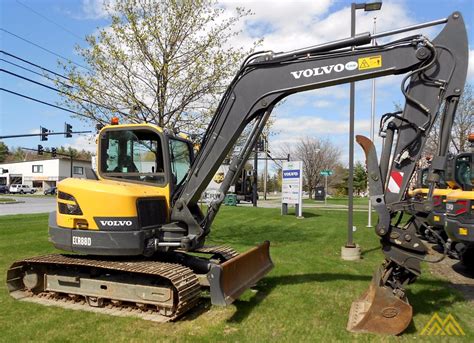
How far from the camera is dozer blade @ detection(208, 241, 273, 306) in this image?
5.93 m

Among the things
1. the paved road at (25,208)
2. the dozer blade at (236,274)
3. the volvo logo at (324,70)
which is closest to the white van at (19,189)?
the paved road at (25,208)

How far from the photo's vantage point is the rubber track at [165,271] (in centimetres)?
603

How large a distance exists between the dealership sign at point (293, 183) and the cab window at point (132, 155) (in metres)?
15.2

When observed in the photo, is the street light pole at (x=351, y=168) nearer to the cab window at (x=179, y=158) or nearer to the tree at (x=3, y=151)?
the cab window at (x=179, y=158)

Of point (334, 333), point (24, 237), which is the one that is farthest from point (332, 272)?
point (24, 237)

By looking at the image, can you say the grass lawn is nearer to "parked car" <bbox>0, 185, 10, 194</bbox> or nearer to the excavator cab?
the excavator cab

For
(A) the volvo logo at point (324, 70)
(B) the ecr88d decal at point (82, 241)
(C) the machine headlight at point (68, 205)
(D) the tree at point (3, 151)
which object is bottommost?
(B) the ecr88d decal at point (82, 241)

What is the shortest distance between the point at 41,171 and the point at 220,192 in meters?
79.1

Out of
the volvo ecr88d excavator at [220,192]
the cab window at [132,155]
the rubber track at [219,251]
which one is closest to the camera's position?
the volvo ecr88d excavator at [220,192]

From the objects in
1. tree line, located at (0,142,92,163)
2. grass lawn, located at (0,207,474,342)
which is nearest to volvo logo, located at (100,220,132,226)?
grass lawn, located at (0,207,474,342)

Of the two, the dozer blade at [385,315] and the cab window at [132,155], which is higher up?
the cab window at [132,155]

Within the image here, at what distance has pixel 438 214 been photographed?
11578 millimetres

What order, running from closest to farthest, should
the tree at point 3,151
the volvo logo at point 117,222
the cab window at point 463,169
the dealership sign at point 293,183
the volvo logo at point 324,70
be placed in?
the volvo logo at point 324,70, the volvo logo at point 117,222, the cab window at point 463,169, the dealership sign at point 293,183, the tree at point 3,151

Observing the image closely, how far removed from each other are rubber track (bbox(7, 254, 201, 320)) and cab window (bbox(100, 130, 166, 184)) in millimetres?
1356
